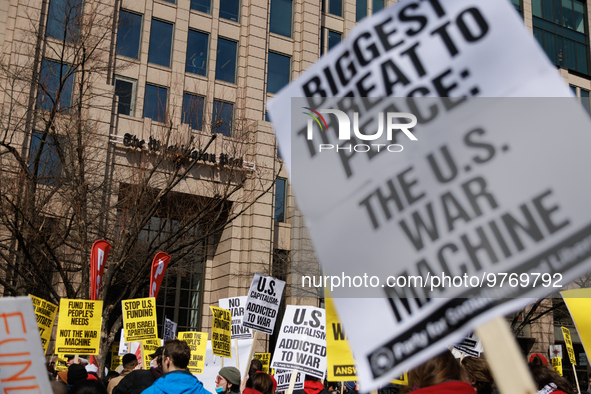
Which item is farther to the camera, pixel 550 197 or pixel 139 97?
pixel 139 97

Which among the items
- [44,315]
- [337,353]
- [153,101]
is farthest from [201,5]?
[337,353]

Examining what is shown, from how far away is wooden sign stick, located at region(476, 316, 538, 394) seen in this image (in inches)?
60.6

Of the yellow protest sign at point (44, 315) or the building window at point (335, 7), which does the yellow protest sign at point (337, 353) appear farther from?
the building window at point (335, 7)

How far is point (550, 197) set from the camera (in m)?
1.80

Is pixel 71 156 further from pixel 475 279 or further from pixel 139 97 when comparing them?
pixel 475 279

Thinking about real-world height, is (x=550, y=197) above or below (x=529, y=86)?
below

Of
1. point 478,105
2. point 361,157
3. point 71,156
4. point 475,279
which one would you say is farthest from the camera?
point 71,156

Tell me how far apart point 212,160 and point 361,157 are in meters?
21.5

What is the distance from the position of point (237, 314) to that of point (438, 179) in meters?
9.07

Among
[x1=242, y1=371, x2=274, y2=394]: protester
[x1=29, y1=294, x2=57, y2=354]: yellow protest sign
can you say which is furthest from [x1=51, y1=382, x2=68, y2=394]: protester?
[x1=29, y1=294, x2=57, y2=354]: yellow protest sign

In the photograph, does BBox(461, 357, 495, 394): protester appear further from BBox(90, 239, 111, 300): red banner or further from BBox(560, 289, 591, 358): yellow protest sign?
BBox(90, 239, 111, 300): red banner

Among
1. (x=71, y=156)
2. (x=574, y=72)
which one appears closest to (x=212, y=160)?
(x=71, y=156)

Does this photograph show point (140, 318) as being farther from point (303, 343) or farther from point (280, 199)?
point (280, 199)

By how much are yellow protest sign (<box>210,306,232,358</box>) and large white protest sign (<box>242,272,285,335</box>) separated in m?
0.43
